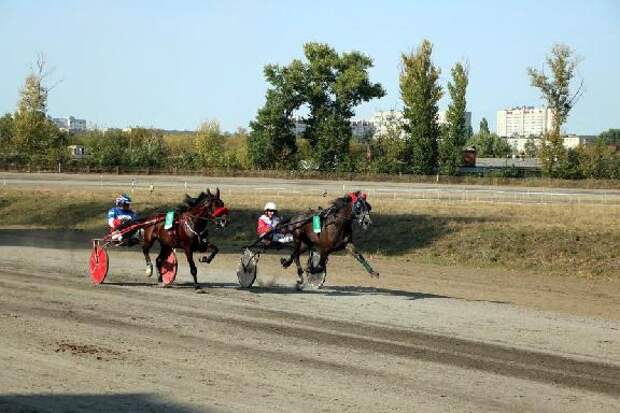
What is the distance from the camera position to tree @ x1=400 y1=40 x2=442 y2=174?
75.9 metres

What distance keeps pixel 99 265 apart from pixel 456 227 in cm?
1482

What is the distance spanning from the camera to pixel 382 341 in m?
12.5

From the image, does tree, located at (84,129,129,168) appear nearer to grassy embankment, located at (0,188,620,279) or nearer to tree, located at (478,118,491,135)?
grassy embankment, located at (0,188,620,279)

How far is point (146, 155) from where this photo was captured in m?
81.9

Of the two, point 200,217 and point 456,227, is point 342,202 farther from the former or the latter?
point 456,227

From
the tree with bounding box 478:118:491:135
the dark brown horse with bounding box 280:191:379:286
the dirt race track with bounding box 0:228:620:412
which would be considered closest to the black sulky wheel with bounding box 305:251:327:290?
the dirt race track with bounding box 0:228:620:412

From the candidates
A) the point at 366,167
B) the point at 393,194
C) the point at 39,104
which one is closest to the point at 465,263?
the point at 393,194

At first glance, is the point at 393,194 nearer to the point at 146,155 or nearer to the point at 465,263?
the point at 465,263

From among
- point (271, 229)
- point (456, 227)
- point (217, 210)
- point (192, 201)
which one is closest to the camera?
point (217, 210)

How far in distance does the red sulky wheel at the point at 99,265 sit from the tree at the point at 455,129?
2313 inches

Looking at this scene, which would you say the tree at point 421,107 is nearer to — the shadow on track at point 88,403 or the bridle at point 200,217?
the bridle at point 200,217

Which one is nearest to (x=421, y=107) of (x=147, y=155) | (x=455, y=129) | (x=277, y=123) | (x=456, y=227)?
(x=455, y=129)

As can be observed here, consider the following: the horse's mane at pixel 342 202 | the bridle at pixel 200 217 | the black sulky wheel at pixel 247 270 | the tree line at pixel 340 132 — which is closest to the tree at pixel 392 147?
the tree line at pixel 340 132

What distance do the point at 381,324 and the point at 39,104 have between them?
7973 cm
